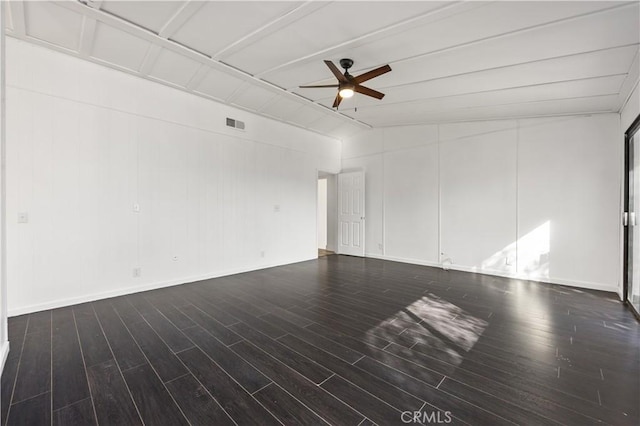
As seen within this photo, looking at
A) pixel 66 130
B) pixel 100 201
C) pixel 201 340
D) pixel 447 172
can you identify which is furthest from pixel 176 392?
pixel 447 172

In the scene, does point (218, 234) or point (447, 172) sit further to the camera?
point (447, 172)

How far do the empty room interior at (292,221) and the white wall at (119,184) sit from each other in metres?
0.03

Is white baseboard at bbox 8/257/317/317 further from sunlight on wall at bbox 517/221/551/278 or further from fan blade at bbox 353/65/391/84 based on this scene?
sunlight on wall at bbox 517/221/551/278

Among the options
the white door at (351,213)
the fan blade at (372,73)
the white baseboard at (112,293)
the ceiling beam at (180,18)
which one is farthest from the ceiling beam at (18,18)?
the white door at (351,213)

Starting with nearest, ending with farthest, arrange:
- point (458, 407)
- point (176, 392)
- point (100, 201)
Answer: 1. point (458, 407)
2. point (176, 392)
3. point (100, 201)

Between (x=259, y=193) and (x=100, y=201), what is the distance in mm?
2534

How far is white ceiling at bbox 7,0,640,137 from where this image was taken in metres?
2.45

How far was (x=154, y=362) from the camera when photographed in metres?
2.18

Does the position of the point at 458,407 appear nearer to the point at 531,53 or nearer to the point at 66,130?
the point at 531,53

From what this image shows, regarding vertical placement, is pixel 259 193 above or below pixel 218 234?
above

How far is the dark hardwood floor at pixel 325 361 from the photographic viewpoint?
5.47 feet

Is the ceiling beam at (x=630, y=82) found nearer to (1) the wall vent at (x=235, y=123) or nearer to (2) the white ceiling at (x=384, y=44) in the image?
(2) the white ceiling at (x=384, y=44)

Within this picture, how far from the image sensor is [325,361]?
2.21m

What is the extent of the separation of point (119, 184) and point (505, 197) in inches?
247
